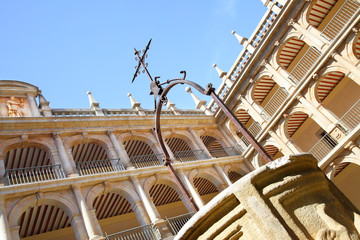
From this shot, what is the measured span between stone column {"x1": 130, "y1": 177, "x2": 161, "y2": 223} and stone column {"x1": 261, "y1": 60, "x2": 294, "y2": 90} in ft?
28.4

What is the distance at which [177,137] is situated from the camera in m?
16.6

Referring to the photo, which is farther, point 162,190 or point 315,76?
point 162,190

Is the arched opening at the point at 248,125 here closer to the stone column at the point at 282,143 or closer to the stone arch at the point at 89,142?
the stone column at the point at 282,143

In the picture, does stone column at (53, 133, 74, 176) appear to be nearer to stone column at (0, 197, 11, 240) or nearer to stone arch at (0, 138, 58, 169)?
stone arch at (0, 138, 58, 169)

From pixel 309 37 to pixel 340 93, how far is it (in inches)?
138

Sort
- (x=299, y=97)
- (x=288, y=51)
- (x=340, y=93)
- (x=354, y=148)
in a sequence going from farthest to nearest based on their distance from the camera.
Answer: (x=288, y=51), (x=340, y=93), (x=299, y=97), (x=354, y=148)

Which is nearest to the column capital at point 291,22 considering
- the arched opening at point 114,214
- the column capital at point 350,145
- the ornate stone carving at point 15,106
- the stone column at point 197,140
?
the column capital at point 350,145

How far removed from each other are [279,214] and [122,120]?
12198 mm

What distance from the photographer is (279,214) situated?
306 centimetres

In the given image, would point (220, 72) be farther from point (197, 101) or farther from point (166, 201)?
point (166, 201)

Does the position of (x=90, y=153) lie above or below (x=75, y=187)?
above

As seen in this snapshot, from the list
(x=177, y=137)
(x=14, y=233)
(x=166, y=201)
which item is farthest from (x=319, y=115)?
(x=14, y=233)

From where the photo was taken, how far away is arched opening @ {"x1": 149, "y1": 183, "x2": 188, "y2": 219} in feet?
49.2

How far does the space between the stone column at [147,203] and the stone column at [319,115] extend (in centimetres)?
825
